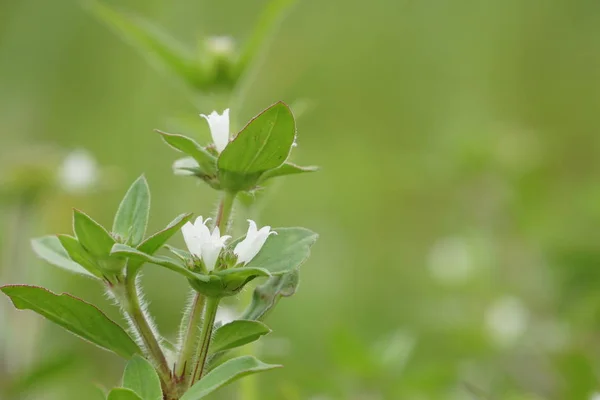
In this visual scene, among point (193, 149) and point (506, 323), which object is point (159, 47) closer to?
point (193, 149)

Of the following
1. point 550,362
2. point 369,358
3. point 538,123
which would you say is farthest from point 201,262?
point 538,123

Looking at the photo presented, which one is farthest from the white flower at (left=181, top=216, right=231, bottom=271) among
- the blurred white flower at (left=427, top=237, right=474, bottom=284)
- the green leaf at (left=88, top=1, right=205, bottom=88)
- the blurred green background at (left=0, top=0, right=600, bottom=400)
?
the blurred white flower at (left=427, top=237, right=474, bottom=284)

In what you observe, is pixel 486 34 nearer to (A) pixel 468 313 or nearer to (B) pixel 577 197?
(B) pixel 577 197

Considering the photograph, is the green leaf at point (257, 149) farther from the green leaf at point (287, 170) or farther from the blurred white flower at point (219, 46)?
the blurred white flower at point (219, 46)

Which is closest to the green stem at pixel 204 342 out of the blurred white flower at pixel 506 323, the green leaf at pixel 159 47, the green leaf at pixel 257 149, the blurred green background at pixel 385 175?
the green leaf at pixel 257 149

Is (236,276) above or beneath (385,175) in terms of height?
above

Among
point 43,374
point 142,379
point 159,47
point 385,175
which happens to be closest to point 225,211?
point 142,379
